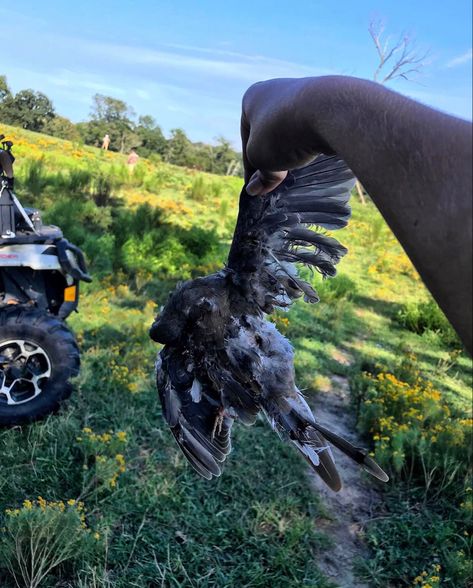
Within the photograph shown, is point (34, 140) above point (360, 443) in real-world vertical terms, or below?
above

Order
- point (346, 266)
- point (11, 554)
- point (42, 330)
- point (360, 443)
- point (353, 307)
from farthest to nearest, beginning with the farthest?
point (346, 266) → point (353, 307) → point (360, 443) → point (42, 330) → point (11, 554)

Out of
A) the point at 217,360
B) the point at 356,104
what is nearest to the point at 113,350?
the point at 217,360

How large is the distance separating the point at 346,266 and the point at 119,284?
6.01 metres

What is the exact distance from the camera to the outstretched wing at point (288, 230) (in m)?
2.57

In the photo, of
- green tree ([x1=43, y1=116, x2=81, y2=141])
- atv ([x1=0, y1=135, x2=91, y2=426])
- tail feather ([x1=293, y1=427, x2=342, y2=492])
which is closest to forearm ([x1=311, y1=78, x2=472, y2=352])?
tail feather ([x1=293, y1=427, x2=342, y2=492])

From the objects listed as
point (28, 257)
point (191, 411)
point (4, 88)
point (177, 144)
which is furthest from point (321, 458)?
point (177, 144)

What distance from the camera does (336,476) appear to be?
259 centimetres

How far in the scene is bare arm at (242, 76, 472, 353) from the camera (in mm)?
756

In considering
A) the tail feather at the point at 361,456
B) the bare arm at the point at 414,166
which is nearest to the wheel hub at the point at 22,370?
the tail feather at the point at 361,456

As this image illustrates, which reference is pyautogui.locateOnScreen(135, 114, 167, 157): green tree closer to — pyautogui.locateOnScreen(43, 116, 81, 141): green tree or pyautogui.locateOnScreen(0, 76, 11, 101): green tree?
pyautogui.locateOnScreen(43, 116, 81, 141): green tree

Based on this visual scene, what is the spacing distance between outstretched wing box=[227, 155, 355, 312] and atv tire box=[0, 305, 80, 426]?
5.95 feet

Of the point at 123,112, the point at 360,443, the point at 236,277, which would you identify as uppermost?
the point at 123,112

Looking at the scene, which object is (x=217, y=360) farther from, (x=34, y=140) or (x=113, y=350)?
(x=113, y=350)

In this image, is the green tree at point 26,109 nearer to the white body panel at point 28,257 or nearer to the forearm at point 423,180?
the white body panel at point 28,257
